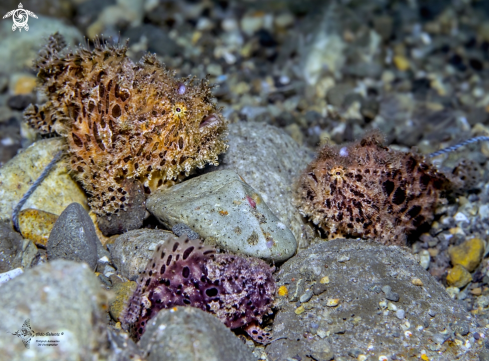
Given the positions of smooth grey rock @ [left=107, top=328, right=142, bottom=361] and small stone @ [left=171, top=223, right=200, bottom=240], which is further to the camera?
small stone @ [left=171, top=223, right=200, bottom=240]

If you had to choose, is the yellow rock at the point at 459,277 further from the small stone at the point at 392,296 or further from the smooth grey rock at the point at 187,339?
the smooth grey rock at the point at 187,339

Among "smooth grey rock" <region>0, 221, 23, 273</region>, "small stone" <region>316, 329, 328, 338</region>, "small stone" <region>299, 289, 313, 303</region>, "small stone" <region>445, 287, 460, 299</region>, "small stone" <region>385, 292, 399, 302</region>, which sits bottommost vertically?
"small stone" <region>445, 287, 460, 299</region>

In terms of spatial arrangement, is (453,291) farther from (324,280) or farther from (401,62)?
(401,62)

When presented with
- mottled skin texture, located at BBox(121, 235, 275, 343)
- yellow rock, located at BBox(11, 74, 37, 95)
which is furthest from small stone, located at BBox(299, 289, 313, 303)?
yellow rock, located at BBox(11, 74, 37, 95)

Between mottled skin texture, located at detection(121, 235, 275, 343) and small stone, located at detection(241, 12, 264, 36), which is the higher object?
small stone, located at detection(241, 12, 264, 36)

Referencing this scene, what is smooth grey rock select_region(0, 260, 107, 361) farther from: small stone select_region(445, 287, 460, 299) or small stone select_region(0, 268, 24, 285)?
small stone select_region(445, 287, 460, 299)

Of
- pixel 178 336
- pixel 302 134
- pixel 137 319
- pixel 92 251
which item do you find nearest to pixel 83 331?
pixel 178 336

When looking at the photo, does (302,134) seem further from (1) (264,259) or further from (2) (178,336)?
(2) (178,336)
